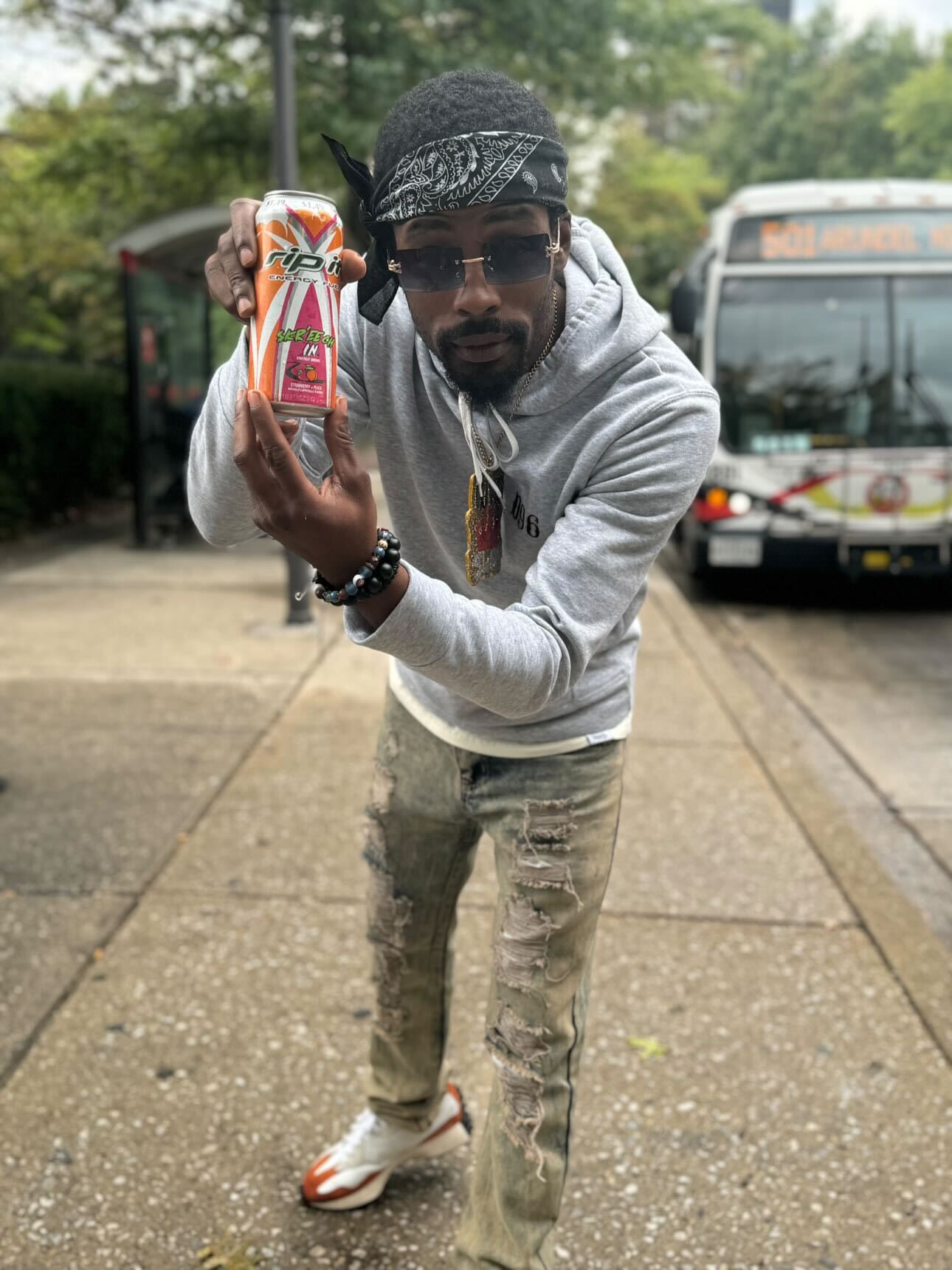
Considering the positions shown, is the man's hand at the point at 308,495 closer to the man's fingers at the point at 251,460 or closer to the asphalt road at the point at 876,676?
the man's fingers at the point at 251,460

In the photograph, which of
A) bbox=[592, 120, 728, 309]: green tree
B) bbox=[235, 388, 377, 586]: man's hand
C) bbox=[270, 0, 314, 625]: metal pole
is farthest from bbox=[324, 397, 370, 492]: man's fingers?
bbox=[592, 120, 728, 309]: green tree

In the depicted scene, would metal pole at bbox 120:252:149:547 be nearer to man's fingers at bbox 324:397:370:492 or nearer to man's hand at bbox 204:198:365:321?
man's hand at bbox 204:198:365:321

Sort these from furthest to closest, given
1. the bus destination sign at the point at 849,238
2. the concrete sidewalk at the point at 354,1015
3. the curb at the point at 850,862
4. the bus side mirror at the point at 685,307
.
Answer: the bus destination sign at the point at 849,238 < the bus side mirror at the point at 685,307 < the curb at the point at 850,862 < the concrete sidewalk at the point at 354,1015

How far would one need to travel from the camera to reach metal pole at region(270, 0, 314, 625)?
7.01 meters

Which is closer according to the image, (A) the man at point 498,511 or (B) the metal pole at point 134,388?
(A) the man at point 498,511

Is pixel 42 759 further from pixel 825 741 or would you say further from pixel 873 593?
pixel 873 593

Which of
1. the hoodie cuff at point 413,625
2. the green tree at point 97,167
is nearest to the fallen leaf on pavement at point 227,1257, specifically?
the hoodie cuff at point 413,625

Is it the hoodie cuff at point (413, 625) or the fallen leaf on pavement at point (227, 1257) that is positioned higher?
the hoodie cuff at point (413, 625)

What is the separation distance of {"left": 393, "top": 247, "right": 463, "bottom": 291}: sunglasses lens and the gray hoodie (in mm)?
197

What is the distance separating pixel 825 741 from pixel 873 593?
4483 millimetres

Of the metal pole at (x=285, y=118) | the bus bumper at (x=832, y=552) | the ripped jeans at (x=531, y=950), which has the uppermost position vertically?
the metal pole at (x=285, y=118)

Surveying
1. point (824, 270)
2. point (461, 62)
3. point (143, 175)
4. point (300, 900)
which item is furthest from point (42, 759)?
point (143, 175)

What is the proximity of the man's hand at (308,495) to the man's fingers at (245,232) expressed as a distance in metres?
0.22

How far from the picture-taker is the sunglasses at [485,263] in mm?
1658
